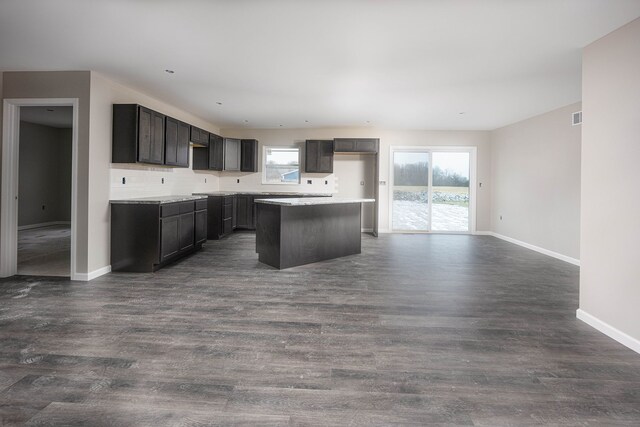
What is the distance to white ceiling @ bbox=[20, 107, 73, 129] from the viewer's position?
19.9 feet

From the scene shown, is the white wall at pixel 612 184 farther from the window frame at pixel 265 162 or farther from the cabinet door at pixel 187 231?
the window frame at pixel 265 162

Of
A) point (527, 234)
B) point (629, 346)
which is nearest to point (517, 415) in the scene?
point (629, 346)

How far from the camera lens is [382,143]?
744 cm

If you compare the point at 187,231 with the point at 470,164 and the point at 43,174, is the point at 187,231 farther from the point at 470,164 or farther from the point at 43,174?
the point at 470,164

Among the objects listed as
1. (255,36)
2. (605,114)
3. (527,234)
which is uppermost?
(255,36)

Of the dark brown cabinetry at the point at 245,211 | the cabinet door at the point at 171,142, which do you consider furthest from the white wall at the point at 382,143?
the cabinet door at the point at 171,142

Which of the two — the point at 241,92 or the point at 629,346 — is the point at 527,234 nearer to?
the point at 629,346

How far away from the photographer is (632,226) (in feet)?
7.40

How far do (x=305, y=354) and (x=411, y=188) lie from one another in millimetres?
6167

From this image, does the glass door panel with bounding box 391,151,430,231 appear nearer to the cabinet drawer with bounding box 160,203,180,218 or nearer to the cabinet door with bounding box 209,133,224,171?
the cabinet door with bounding box 209,133,224,171

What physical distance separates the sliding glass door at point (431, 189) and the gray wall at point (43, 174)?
9045mm

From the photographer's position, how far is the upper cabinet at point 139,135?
3.90 m

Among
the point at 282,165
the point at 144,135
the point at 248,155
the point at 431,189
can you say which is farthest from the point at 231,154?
the point at 431,189

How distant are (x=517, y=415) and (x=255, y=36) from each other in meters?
3.31
